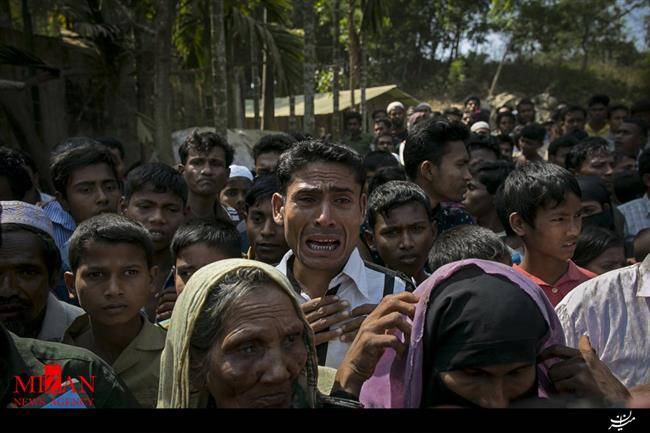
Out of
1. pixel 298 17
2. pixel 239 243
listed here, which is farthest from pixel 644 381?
pixel 298 17

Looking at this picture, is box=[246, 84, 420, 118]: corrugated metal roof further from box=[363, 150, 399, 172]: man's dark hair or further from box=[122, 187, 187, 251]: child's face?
box=[122, 187, 187, 251]: child's face

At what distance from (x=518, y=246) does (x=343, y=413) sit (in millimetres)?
2602

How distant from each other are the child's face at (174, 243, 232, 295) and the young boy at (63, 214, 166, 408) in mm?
544

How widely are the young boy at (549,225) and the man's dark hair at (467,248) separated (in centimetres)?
27

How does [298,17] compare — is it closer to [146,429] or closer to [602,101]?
[602,101]

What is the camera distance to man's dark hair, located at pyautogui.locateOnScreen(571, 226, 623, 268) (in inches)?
150

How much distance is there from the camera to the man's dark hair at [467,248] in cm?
298

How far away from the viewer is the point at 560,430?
158 cm

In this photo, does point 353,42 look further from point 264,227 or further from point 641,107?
point 264,227

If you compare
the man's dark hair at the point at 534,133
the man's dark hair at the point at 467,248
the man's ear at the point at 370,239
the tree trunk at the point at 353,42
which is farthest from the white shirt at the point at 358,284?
the tree trunk at the point at 353,42

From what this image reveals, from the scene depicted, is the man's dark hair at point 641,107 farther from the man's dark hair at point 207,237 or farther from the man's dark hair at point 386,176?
the man's dark hair at point 207,237

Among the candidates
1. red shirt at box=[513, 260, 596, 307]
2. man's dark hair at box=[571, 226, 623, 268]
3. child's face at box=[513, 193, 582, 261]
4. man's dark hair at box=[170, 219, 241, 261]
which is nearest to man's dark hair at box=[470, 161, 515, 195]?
man's dark hair at box=[571, 226, 623, 268]

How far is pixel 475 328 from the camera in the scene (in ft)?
5.77

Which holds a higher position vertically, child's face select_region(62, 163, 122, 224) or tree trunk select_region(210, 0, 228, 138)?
tree trunk select_region(210, 0, 228, 138)
